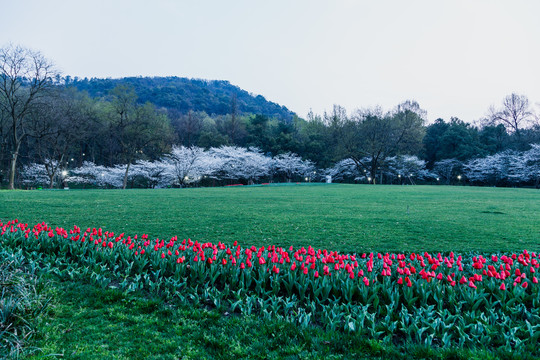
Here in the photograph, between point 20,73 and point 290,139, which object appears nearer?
point 20,73

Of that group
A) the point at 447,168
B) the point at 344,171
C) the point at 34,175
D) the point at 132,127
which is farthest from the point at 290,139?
the point at 34,175

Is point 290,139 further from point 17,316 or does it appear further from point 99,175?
point 17,316

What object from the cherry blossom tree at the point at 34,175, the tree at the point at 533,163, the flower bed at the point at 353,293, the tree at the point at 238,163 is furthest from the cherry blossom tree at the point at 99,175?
the tree at the point at 533,163

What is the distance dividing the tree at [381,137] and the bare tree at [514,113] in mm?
15052

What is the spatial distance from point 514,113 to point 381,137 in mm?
22771

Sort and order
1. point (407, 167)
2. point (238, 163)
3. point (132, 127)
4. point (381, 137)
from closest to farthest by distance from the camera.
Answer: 1. point (132, 127)
2. point (381, 137)
3. point (238, 163)
4. point (407, 167)

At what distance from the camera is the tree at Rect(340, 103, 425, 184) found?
3862 centimetres

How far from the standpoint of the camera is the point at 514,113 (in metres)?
44.3

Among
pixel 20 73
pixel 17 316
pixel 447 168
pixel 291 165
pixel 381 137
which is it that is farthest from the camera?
pixel 447 168

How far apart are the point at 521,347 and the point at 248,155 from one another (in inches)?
1486

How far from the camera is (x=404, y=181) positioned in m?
47.7

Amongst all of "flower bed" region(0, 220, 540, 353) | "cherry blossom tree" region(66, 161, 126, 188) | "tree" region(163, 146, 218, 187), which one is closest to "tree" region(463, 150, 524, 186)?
"tree" region(163, 146, 218, 187)

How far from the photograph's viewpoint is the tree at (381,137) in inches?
1521

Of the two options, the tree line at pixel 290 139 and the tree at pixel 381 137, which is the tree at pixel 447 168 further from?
the tree at pixel 381 137
